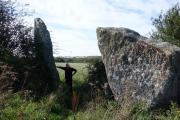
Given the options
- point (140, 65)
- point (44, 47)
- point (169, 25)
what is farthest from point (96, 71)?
point (169, 25)

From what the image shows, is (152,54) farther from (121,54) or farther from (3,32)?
(3,32)

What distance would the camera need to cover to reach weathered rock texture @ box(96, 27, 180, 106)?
10.5 meters

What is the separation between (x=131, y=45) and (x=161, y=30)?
19.6 m

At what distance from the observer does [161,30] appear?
30422 mm

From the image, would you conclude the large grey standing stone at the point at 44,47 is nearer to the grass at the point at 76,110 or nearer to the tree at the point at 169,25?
the grass at the point at 76,110

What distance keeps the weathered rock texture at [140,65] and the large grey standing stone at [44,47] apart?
406 cm

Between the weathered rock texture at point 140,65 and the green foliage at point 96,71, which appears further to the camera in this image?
the green foliage at point 96,71

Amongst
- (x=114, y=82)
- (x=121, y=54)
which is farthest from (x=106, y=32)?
(x=114, y=82)

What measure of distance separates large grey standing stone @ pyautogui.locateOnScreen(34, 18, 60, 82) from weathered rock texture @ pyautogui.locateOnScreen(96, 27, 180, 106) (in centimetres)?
406

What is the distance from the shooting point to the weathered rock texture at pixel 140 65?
10.5 m

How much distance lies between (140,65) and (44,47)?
20.6 ft

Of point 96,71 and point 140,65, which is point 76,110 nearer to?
point 140,65

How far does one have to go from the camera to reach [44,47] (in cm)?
1611

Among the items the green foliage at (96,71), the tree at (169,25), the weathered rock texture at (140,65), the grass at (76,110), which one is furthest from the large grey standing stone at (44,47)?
the tree at (169,25)
